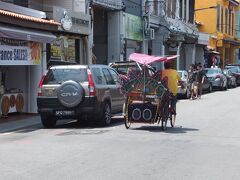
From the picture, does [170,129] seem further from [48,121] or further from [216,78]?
[216,78]

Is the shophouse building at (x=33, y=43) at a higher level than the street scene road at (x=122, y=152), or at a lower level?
higher

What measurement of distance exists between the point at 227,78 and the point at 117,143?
28578 mm

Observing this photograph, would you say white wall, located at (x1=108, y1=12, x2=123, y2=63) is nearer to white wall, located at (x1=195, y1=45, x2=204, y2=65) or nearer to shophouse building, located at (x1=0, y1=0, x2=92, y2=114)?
shophouse building, located at (x1=0, y1=0, x2=92, y2=114)

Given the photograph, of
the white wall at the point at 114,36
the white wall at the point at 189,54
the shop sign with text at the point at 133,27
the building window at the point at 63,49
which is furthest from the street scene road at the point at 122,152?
the white wall at the point at 189,54

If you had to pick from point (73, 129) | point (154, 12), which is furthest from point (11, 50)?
point (154, 12)

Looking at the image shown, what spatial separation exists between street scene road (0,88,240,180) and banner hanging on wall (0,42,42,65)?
290 centimetres

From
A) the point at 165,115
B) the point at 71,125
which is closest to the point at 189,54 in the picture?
the point at 71,125

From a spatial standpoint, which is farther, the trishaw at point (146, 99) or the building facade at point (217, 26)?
the building facade at point (217, 26)

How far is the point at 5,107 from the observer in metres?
17.5

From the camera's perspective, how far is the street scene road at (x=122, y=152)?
8359 millimetres

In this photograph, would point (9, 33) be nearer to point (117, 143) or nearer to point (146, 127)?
point (146, 127)

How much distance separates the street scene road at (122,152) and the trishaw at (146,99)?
1.14 feet

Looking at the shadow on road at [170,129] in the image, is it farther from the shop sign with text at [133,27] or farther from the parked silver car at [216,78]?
the parked silver car at [216,78]

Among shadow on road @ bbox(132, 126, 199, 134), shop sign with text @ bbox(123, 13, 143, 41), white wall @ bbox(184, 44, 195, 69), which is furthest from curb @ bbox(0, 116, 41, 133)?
white wall @ bbox(184, 44, 195, 69)
